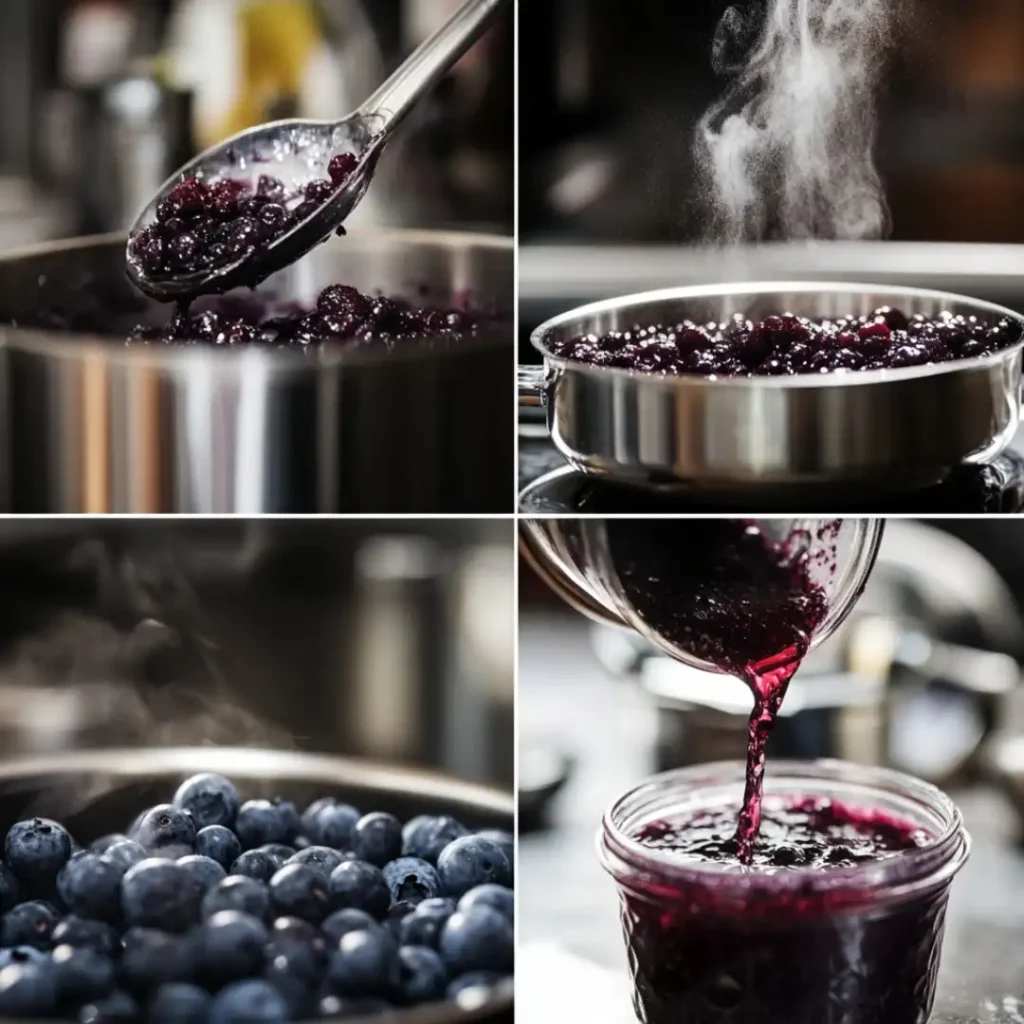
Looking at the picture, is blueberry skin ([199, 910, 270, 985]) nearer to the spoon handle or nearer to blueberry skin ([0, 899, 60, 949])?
blueberry skin ([0, 899, 60, 949])

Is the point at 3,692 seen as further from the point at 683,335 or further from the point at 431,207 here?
the point at 683,335

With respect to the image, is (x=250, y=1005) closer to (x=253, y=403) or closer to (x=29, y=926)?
(x=29, y=926)

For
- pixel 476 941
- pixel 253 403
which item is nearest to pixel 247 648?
pixel 253 403

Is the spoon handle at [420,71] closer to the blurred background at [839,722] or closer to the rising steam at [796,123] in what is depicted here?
the rising steam at [796,123]

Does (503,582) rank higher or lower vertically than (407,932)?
higher

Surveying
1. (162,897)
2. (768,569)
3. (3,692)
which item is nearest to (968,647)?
(768,569)

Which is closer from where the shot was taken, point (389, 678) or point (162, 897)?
point (162, 897)

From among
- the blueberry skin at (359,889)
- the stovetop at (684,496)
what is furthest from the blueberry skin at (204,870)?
the stovetop at (684,496)
